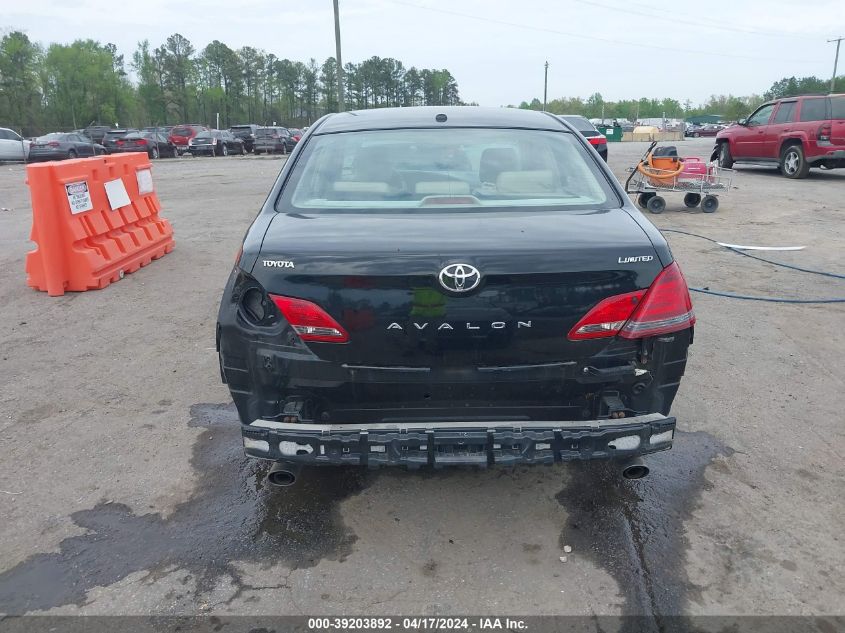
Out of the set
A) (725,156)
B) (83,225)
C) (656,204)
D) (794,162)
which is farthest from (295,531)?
(725,156)

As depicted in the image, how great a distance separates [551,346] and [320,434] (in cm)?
97

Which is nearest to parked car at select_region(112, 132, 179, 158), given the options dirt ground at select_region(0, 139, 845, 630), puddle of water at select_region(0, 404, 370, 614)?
dirt ground at select_region(0, 139, 845, 630)

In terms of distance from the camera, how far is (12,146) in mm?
29641

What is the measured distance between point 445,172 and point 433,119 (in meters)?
0.52

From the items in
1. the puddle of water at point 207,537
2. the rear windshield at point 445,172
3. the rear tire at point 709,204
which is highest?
the rear windshield at point 445,172

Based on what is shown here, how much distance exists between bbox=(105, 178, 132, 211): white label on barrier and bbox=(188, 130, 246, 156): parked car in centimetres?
2960

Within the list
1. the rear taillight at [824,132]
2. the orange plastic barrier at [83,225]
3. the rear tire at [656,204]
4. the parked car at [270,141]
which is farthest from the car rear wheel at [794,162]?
the parked car at [270,141]

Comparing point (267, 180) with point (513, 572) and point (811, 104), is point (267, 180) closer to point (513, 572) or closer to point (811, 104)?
point (811, 104)

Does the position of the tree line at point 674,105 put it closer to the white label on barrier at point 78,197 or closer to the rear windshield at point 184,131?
the rear windshield at point 184,131

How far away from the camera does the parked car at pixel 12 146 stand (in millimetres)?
29344

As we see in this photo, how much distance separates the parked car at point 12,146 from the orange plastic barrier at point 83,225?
2582 centimetres

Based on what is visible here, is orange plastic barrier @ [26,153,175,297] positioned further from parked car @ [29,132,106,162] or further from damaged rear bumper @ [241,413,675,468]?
parked car @ [29,132,106,162]

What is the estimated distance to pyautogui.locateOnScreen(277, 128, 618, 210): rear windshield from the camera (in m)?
3.36

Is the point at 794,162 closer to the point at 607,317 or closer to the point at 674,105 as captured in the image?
the point at 607,317
